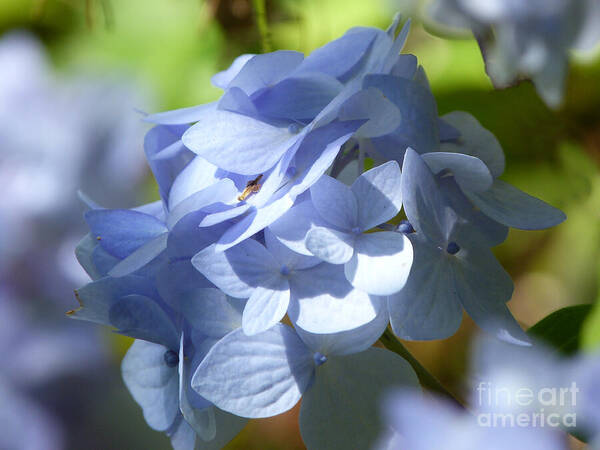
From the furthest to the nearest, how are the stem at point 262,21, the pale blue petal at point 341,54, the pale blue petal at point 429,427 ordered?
the stem at point 262,21 → the pale blue petal at point 341,54 → the pale blue petal at point 429,427

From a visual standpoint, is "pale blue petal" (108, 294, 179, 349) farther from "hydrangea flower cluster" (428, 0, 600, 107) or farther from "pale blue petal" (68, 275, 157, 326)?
"hydrangea flower cluster" (428, 0, 600, 107)

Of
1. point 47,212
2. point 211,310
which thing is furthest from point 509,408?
point 47,212

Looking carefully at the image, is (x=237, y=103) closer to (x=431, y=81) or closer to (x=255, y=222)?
(x=255, y=222)

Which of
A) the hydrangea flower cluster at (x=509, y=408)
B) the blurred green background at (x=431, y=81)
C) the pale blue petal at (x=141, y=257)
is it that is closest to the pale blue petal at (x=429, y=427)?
the hydrangea flower cluster at (x=509, y=408)

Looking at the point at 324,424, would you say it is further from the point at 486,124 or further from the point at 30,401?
the point at 486,124

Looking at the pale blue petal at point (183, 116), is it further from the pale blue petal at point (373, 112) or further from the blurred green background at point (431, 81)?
the blurred green background at point (431, 81)

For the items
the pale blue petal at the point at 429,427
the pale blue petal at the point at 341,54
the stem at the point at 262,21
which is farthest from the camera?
the stem at the point at 262,21
